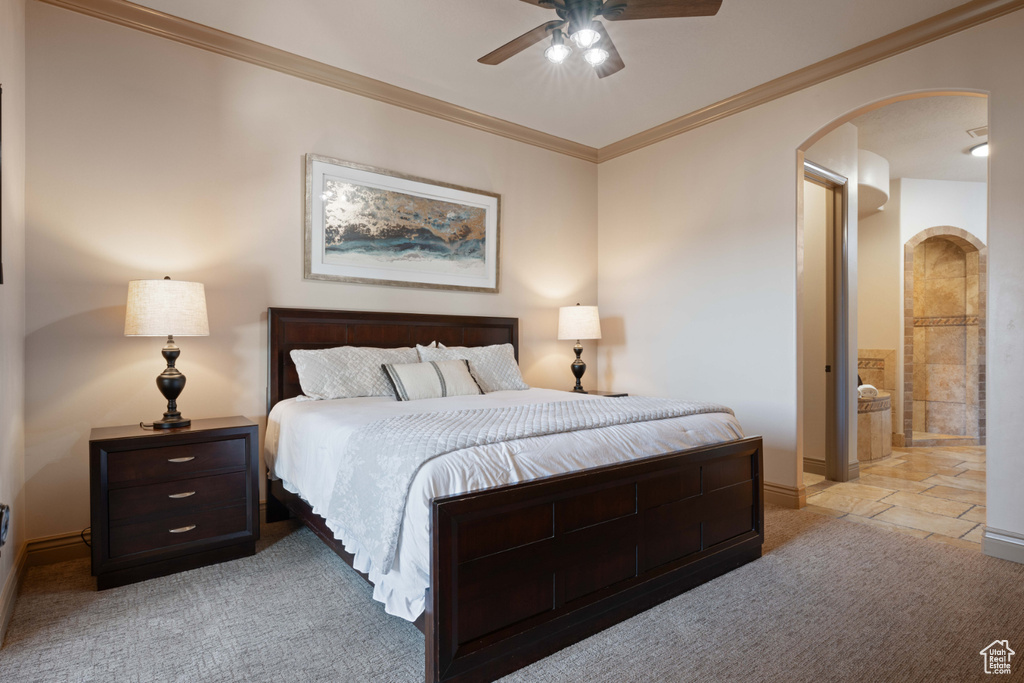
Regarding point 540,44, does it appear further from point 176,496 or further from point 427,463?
point 176,496

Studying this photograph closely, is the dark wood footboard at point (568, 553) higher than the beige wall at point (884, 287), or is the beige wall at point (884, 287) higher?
the beige wall at point (884, 287)

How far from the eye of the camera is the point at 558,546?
6.28ft

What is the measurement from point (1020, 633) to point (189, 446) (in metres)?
3.53

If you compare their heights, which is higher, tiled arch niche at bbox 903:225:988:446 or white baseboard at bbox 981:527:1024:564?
tiled arch niche at bbox 903:225:988:446

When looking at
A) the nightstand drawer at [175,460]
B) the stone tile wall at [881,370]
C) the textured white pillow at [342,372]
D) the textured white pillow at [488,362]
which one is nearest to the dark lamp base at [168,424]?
the nightstand drawer at [175,460]

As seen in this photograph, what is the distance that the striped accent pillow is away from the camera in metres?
3.20

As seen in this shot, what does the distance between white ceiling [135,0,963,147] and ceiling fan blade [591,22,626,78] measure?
0.41m

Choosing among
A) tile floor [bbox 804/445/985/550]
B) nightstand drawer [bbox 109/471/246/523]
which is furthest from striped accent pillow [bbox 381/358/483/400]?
tile floor [bbox 804/445/985/550]

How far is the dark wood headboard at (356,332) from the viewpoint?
329 centimetres

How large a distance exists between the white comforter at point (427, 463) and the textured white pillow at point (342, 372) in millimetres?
86

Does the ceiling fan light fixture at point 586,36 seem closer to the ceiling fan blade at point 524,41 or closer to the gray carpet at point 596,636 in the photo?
the ceiling fan blade at point 524,41

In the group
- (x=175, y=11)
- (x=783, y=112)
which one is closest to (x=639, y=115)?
(x=783, y=112)

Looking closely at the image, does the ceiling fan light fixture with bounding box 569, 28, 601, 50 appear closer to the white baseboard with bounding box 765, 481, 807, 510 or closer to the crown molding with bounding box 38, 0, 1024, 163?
the crown molding with bounding box 38, 0, 1024, 163

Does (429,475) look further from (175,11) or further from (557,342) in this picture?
(557,342)
